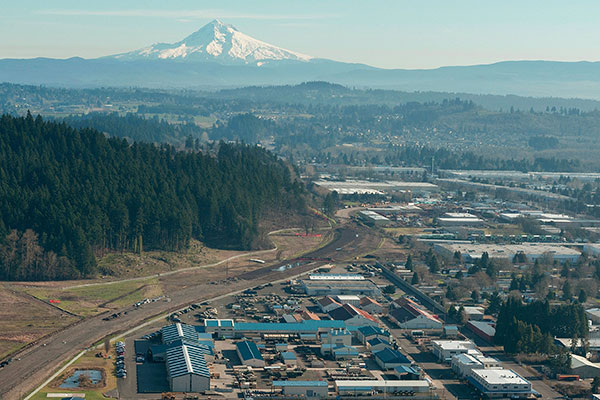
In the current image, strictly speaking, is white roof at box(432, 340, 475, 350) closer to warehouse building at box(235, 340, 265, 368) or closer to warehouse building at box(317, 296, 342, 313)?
warehouse building at box(317, 296, 342, 313)

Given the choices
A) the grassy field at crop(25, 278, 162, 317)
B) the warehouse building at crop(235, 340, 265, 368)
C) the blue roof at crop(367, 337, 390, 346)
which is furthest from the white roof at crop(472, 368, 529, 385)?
the grassy field at crop(25, 278, 162, 317)

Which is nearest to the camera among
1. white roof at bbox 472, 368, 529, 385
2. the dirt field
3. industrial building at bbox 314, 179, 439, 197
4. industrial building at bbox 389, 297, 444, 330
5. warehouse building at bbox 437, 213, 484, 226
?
white roof at bbox 472, 368, 529, 385

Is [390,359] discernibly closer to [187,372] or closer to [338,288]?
[187,372]

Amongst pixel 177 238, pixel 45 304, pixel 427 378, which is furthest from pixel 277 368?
pixel 177 238

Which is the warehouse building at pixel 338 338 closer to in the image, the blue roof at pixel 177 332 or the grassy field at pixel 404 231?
the blue roof at pixel 177 332

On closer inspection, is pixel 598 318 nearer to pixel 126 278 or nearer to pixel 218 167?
pixel 126 278

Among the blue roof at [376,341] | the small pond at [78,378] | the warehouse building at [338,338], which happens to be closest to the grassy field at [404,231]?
the warehouse building at [338,338]
